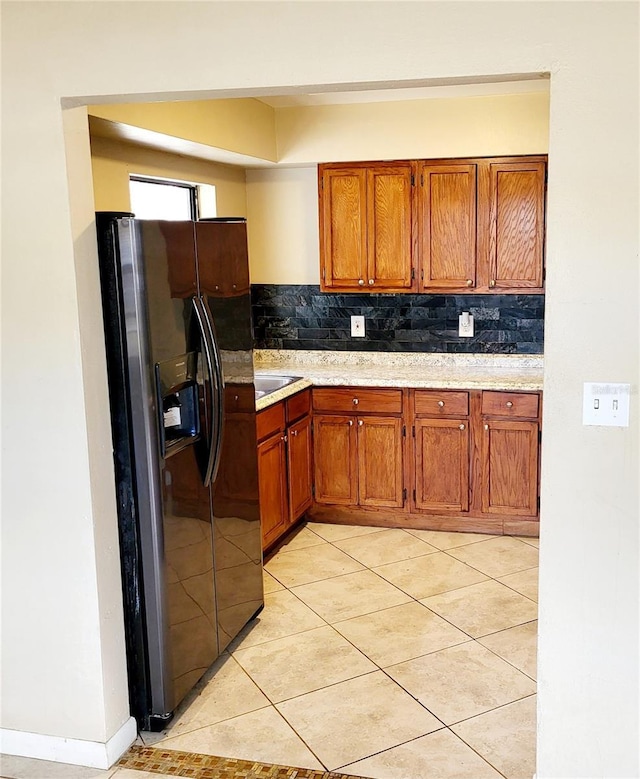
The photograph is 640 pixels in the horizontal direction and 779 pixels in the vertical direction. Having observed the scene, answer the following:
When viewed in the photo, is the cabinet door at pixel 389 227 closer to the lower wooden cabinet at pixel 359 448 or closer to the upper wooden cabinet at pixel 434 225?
the upper wooden cabinet at pixel 434 225

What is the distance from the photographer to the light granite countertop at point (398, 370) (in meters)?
4.61

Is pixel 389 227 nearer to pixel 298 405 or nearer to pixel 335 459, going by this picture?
pixel 298 405

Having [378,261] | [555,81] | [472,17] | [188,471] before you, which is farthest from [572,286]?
[378,261]

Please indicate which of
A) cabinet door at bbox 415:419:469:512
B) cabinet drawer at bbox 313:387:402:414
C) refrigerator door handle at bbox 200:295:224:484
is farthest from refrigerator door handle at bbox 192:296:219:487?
cabinet door at bbox 415:419:469:512

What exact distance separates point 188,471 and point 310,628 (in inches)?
44.3

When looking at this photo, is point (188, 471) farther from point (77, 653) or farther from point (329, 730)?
point (329, 730)

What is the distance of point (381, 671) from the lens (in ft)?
11.0

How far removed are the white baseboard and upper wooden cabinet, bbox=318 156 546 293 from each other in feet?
9.93

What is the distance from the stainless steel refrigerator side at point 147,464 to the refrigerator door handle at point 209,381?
1.06ft

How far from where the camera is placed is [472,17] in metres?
2.12

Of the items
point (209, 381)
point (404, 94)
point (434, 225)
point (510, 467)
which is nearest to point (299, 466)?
point (510, 467)

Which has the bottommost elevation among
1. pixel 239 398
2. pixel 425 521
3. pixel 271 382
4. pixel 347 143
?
pixel 425 521

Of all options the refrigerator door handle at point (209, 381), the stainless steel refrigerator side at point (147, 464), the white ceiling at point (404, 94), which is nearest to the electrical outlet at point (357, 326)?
the white ceiling at point (404, 94)

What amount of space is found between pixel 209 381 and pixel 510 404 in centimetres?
206
